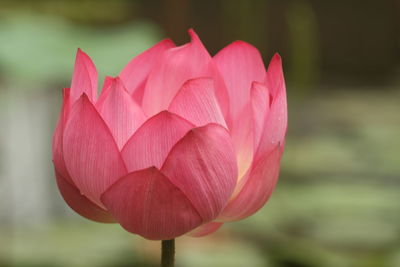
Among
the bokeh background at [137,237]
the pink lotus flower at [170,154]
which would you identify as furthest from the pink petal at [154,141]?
the bokeh background at [137,237]

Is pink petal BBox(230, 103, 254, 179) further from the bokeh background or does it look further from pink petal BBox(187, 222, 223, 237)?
the bokeh background

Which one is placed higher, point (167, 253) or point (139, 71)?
point (139, 71)

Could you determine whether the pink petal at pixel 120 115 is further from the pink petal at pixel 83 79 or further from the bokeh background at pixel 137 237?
the bokeh background at pixel 137 237

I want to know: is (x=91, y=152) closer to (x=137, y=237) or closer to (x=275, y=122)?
(x=275, y=122)

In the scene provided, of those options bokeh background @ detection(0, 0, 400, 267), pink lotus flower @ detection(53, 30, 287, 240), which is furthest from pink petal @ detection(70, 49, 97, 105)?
bokeh background @ detection(0, 0, 400, 267)

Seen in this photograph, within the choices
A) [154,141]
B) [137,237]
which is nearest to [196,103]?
[154,141]

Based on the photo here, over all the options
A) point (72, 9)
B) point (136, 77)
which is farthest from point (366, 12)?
point (136, 77)
